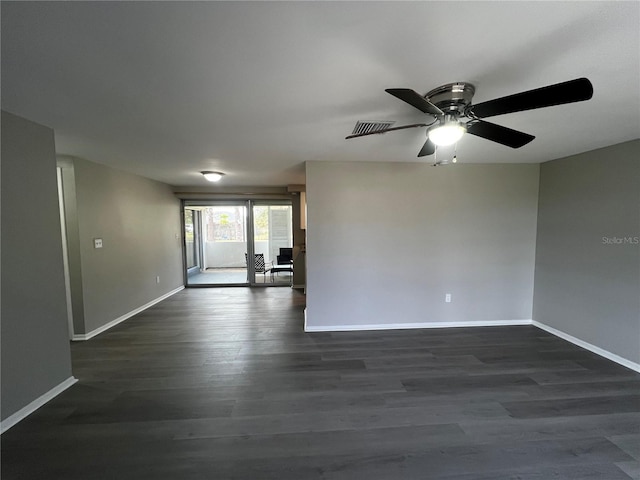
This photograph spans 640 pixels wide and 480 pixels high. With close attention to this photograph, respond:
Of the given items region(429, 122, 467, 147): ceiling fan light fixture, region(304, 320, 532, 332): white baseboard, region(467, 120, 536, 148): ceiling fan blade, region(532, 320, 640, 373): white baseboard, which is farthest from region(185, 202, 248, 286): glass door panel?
region(532, 320, 640, 373): white baseboard

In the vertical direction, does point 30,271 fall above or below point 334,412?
above

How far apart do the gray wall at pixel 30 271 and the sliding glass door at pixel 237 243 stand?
397 cm

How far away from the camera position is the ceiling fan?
3.91 feet

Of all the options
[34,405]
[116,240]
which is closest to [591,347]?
[34,405]

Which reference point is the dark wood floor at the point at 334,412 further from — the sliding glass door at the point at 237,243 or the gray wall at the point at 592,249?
the sliding glass door at the point at 237,243

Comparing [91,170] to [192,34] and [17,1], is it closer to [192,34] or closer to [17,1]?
[17,1]

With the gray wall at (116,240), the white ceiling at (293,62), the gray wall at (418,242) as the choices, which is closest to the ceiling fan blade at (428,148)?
the white ceiling at (293,62)

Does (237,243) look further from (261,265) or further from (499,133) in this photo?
(499,133)

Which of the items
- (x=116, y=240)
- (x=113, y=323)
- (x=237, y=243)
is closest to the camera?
(x=113, y=323)

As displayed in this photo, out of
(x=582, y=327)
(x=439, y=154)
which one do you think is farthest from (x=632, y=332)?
(x=439, y=154)

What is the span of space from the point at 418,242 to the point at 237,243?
18.1 feet

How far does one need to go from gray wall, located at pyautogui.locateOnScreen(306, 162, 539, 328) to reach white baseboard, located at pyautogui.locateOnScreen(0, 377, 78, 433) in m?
2.51

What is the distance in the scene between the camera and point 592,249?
9.85 feet

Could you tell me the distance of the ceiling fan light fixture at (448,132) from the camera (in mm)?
1616
